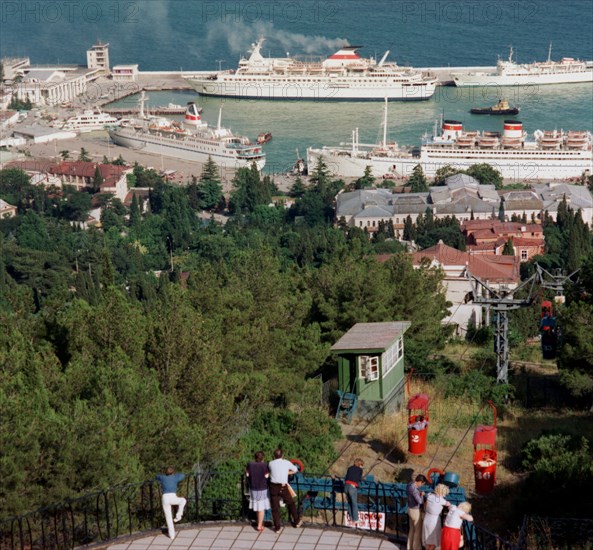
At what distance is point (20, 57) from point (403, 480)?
172ft

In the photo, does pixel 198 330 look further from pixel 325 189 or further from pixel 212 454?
pixel 325 189

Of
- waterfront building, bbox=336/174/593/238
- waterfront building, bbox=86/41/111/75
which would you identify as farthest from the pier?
waterfront building, bbox=336/174/593/238

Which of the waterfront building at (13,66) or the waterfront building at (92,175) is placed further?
the waterfront building at (13,66)

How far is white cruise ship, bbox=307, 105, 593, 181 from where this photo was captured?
3781 cm

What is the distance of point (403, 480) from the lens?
909 cm

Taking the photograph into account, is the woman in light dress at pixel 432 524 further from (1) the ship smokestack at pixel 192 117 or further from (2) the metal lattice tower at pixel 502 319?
(1) the ship smokestack at pixel 192 117

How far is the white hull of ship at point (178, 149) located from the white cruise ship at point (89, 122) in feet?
4.57

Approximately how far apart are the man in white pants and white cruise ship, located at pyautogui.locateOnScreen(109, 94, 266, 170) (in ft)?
104

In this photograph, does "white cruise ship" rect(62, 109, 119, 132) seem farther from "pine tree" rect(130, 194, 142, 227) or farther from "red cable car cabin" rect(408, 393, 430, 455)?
"red cable car cabin" rect(408, 393, 430, 455)

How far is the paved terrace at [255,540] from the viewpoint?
6547 millimetres

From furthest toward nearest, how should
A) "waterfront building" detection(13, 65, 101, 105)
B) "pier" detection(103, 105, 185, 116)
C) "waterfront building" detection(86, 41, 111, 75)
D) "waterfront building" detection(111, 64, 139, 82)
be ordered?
1. "waterfront building" detection(86, 41, 111, 75)
2. "waterfront building" detection(111, 64, 139, 82)
3. "waterfront building" detection(13, 65, 101, 105)
4. "pier" detection(103, 105, 185, 116)

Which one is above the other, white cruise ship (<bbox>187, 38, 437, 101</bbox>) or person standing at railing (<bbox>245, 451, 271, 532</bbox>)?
person standing at railing (<bbox>245, 451, 271, 532</bbox>)

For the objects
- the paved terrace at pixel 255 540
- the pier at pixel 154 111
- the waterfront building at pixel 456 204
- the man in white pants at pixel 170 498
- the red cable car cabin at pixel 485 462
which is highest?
the man in white pants at pixel 170 498

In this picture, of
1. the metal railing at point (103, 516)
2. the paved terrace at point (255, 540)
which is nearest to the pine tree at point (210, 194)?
the metal railing at point (103, 516)
